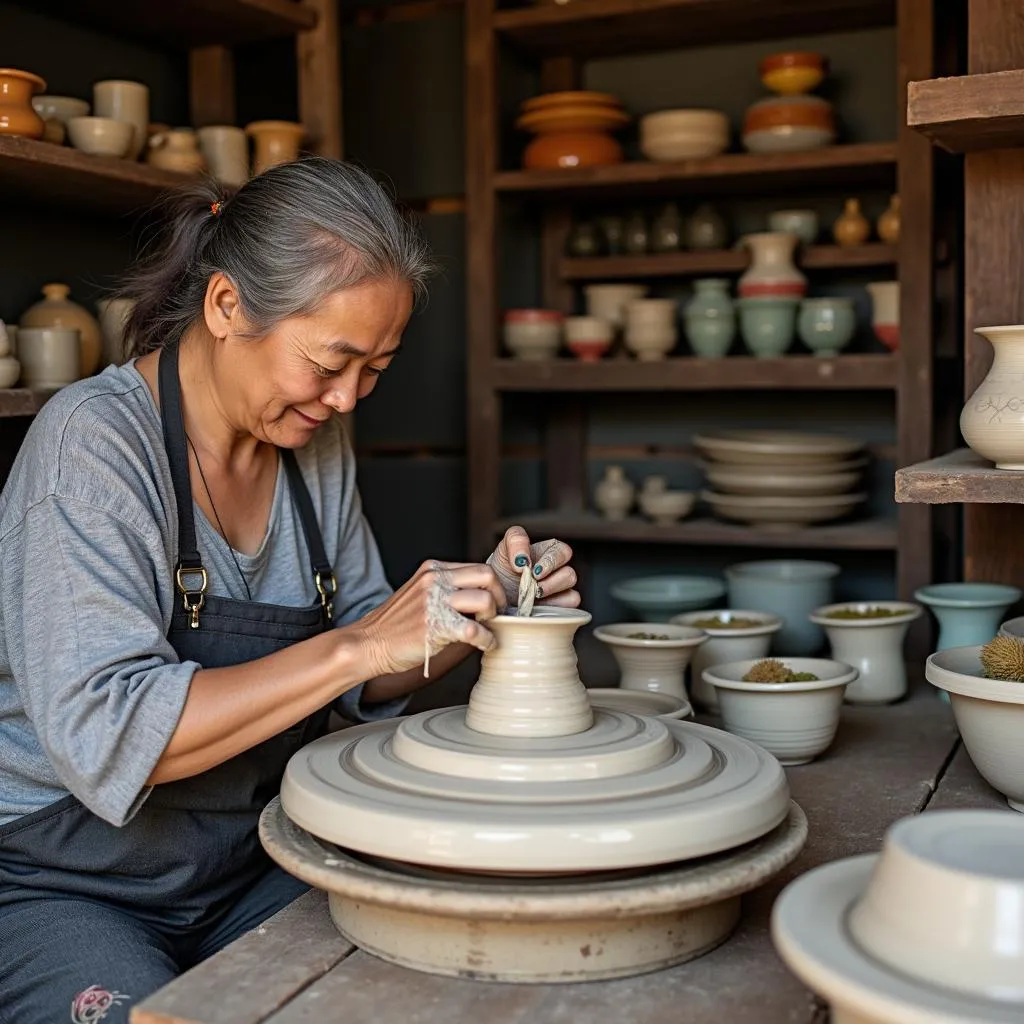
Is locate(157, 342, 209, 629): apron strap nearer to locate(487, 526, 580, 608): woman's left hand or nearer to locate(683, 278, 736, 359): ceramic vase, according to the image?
locate(487, 526, 580, 608): woman's left hand

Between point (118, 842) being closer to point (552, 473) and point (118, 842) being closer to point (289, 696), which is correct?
point (289, 696)

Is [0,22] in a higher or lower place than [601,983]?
higher

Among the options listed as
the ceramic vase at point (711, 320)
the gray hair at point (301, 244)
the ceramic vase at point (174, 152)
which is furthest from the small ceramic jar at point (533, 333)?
the gray hair at point (301, 244)

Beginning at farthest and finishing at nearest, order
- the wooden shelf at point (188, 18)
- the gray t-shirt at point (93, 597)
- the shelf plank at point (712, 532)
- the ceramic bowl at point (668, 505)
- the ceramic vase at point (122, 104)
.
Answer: the ceramic bowl at point (668, 505)
the shelf plank at point (712, 532)
the wooden shelf at point (188, 18)
the ceramic vase at point (122, 104)
the gray t-shirt at point (93, 597)

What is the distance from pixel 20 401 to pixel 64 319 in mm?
304

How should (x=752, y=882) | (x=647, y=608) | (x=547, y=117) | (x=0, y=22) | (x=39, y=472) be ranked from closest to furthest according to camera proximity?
(x=752, y=882) < (x=39, y=472) < (x=0, y=22) < (x=647, y=608) < (x=547, y=117)

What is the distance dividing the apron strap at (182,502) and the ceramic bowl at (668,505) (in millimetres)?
1626

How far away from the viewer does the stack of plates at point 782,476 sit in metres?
2.94

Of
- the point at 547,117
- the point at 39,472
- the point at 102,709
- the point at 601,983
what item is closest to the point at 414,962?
the point at 601,983

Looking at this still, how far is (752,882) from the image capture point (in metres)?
1.18

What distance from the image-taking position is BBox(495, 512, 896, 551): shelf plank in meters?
2.92

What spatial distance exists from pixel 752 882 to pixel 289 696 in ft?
1.74

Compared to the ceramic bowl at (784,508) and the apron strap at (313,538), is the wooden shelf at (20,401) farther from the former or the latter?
the ceramic bowl at (784,508)

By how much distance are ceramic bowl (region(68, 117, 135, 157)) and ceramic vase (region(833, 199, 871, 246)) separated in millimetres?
1645
